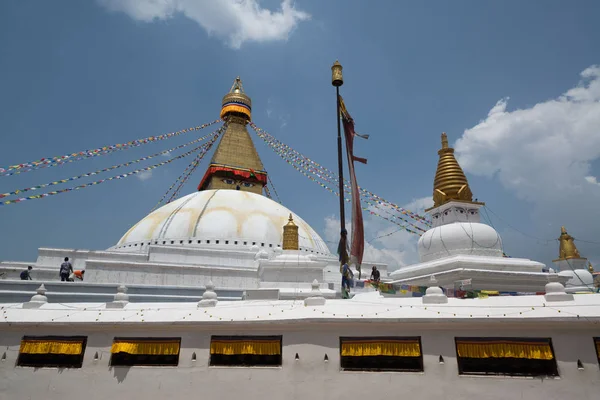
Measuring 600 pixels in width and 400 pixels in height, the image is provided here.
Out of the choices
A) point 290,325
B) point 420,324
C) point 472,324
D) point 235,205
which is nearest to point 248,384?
point 290,325

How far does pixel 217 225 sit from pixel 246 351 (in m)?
13.4

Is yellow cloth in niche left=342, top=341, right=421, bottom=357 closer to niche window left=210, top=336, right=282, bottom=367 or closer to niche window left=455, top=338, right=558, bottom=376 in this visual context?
niche window left=455, top=338, right=558, bottom=376

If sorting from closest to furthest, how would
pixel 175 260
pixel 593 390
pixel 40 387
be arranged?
pixel 593 390, pixel 40 387, pixel 175 260

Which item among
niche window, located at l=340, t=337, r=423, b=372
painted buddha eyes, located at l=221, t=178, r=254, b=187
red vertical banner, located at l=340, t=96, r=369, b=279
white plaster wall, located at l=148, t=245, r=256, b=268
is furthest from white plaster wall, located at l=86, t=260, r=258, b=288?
painted buddha eyes, located at l=221, t=178, r=254, b=187

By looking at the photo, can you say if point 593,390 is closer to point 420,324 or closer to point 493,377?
point 493,377

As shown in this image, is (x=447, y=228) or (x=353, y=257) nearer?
(x=353, y=257)

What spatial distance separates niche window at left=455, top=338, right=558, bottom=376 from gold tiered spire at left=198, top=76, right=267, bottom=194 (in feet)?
73.5

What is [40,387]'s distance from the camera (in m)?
6.56

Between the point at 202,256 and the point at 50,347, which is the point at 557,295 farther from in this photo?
the point at 202,256

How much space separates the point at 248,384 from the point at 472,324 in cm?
337

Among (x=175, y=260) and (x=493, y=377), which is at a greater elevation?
(x=175, y=260)

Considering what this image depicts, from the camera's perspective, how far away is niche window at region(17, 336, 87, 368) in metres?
6.66

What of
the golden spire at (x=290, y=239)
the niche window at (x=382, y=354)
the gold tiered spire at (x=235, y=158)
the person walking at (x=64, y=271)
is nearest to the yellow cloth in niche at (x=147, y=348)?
the niche window at (x=382, y=354)

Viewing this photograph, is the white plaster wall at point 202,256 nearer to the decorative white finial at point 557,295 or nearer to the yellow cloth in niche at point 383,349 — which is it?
the yellow cloth in niche at point 383,349
